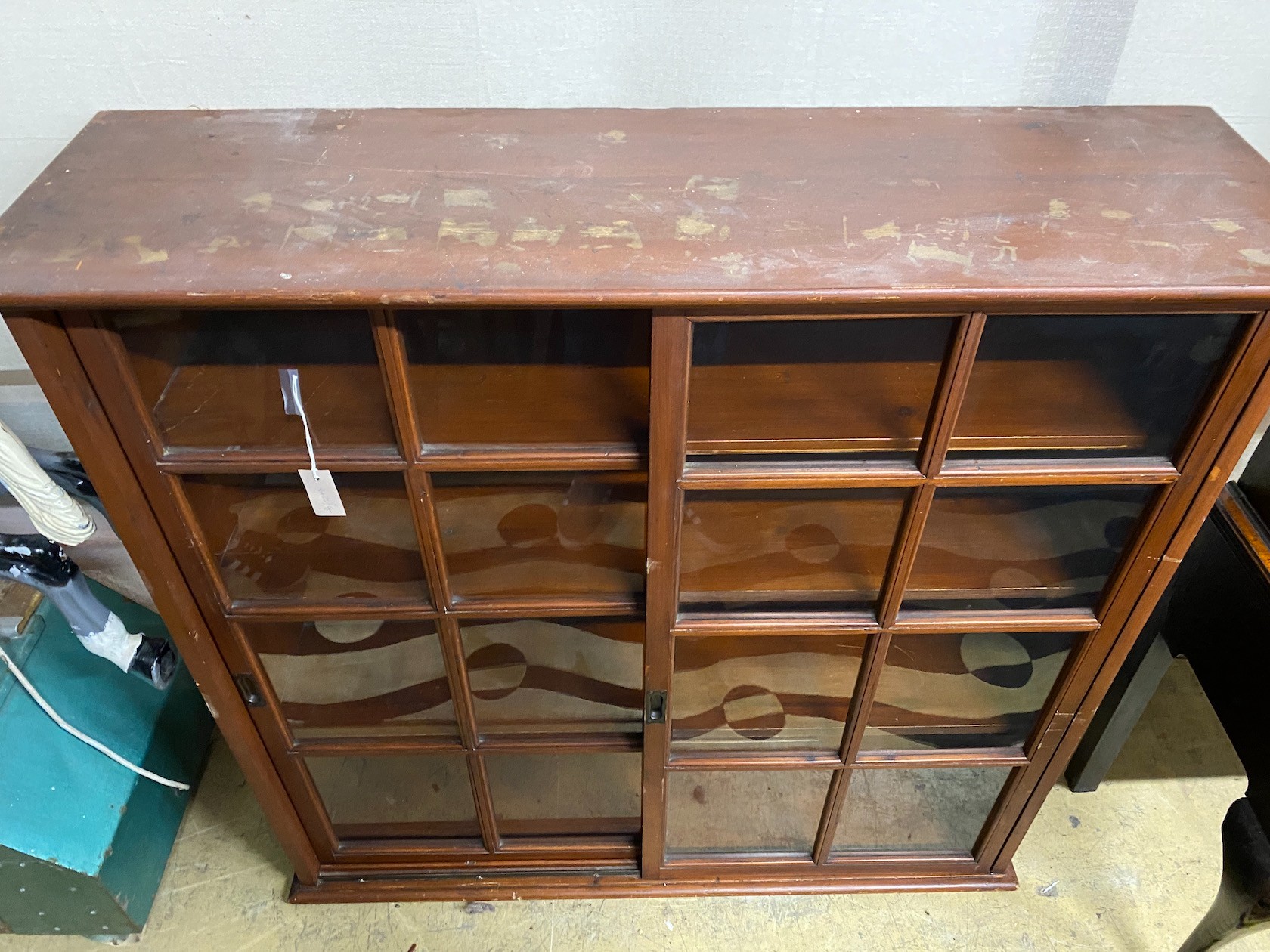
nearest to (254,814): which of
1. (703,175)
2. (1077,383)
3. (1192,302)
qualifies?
(703,175)

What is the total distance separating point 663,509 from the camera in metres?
0.96

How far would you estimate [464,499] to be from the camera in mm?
1041

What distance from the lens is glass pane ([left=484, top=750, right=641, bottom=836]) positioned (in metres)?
1.39

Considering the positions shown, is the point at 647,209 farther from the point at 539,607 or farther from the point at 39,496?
the point at 39,496

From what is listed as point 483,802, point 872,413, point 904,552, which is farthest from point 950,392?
point 483,802

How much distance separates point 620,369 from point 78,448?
561 mm

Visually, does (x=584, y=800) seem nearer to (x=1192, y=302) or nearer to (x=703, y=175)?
(x=703, y=175)

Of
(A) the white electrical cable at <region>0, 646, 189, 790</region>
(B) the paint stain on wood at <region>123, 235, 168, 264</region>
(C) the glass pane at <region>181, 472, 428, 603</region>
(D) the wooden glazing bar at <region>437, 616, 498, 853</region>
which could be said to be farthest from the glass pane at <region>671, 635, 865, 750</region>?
(A) the white electrical cable at <region>0, 646, 189, 790</region>

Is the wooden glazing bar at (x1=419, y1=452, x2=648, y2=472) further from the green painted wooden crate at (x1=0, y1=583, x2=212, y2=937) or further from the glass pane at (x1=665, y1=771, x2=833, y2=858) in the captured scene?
the green painted wooden crate at (x1=0, y1=583, x2=212, y2=937)

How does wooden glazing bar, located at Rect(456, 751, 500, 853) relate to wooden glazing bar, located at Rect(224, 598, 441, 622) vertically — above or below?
below

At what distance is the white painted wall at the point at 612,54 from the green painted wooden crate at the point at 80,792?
31.0 inches

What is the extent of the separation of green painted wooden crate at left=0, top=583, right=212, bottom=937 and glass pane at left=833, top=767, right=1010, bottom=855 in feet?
3.85

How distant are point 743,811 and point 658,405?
0.90 meters

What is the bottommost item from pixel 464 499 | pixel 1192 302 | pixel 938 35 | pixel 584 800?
pixel 584 800
